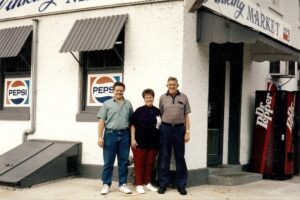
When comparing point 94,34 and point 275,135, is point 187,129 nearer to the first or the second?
point 94,34

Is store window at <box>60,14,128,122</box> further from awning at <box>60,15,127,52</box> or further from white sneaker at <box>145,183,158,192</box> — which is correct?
white sneaker at <box>145,183,158,192</box>

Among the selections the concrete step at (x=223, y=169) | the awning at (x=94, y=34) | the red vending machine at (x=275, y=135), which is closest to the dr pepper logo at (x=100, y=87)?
the awning at (x=94, y=34)

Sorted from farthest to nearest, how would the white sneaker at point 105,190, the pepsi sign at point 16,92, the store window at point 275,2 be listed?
the store window at point 275,2 < the pepsi sign at point 16,92 < the white sneaker at point 105,190

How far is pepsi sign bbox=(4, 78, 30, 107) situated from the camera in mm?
11320

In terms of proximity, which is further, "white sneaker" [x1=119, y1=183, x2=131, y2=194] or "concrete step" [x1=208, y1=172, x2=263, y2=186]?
"concrete step" [x1=208, y1=172, x2=263, y2=186]

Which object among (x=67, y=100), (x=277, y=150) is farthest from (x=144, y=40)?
(x=277, y=150)

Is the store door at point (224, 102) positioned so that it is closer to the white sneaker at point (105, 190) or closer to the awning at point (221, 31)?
the awning at point (221, 31)

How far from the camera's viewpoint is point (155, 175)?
9.03 m

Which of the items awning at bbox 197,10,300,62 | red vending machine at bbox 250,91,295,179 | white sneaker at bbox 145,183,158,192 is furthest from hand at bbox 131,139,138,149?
red vending machine at bbox 250,91,295,179

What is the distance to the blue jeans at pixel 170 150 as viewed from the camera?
8484mm

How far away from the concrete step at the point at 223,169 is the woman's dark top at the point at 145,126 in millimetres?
1814

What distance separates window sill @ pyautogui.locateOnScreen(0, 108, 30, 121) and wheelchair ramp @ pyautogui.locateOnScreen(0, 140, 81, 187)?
2.27 ft

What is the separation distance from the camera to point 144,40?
9492 mm

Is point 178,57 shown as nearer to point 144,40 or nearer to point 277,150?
point 144,40
